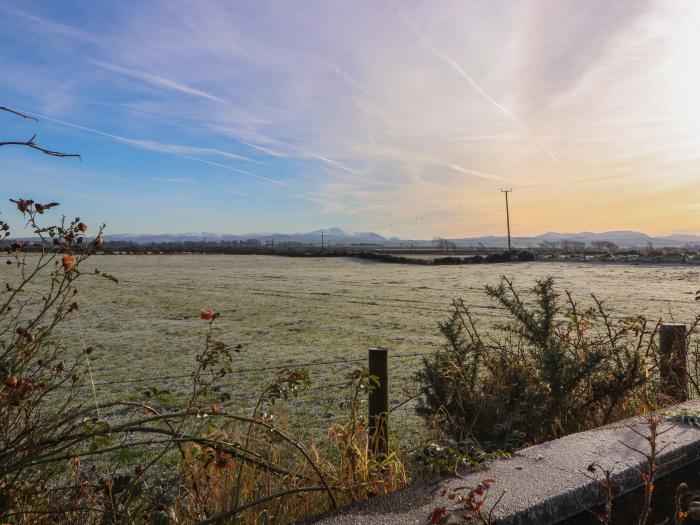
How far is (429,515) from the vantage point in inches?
69.4

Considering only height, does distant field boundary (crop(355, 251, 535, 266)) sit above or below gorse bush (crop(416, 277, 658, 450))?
above

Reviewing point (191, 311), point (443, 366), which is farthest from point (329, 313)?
point (443, 366)

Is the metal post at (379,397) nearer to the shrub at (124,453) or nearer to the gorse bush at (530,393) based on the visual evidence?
the shrub at (124,453)

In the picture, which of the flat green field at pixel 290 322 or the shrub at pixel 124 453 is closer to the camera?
the shrub at pixel 124 453

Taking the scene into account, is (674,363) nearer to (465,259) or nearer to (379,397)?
(379,397)

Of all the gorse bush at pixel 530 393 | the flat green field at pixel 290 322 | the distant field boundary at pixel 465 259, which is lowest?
the flat green field at pixel 290 322

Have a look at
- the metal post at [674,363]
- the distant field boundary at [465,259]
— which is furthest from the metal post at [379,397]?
the distant field boundary at [465,259]

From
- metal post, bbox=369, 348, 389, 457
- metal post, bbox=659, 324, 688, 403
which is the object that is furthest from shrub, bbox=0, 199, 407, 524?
metal post, bbox=659, 324, 688, 403

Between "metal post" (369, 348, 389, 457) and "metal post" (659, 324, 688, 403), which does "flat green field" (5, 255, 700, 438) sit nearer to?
"metal post" (369, 348, 389, 457)

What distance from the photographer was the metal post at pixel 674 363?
11.9ft

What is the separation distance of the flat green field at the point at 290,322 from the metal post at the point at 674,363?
88.9 inches

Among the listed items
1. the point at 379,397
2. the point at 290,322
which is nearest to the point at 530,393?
the point at 379,397

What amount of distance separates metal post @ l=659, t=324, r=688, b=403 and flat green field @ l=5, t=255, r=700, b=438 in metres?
2.26

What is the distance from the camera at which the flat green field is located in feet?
18.9
